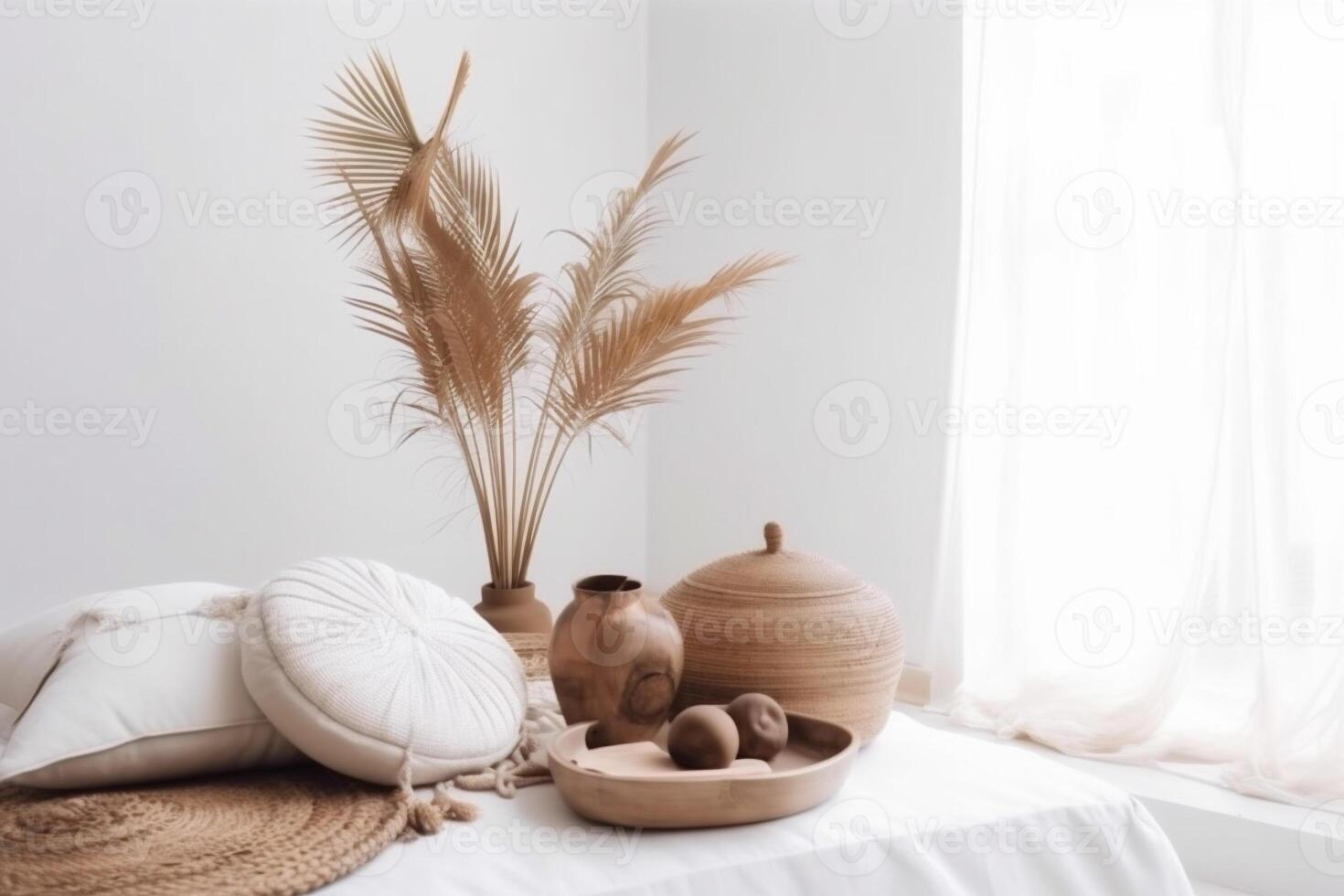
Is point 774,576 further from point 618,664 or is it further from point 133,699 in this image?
point 133,699

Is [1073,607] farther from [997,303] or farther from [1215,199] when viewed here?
[1215,199]

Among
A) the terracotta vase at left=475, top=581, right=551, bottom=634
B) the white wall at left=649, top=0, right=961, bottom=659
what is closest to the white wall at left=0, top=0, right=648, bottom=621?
the white wall at left=649, top=0, right=961, bottom=659

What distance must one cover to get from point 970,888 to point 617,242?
6.27 feet

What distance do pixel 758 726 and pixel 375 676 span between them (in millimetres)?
415

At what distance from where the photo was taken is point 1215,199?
8.20 ft

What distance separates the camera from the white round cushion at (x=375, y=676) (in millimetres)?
1250

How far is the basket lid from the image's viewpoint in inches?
55.3

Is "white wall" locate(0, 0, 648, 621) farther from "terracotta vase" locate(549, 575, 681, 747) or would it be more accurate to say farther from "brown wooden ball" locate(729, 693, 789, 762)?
"brown wooden ball" locate(729, 693, 789, 762)

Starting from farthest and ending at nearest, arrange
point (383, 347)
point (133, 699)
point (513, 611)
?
point (383, 347) → point (513, 611) → point (133, 699)

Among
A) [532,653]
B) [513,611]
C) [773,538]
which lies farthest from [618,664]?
[513,611]

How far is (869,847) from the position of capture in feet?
3.87
